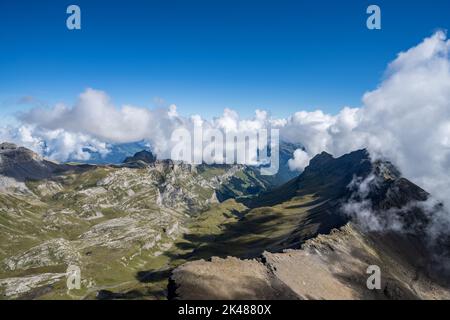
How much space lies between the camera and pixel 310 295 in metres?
186
